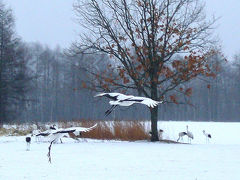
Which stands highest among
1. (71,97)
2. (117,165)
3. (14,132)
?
(71,97)

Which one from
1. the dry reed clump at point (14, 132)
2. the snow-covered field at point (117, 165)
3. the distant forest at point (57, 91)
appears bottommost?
the snow-covered field at point (117, 165)

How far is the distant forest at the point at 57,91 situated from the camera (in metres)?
30.5

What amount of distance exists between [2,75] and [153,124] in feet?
54.5

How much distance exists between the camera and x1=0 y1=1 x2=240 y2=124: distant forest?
30.5 metres

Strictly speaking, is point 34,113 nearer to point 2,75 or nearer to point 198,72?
point 2,75

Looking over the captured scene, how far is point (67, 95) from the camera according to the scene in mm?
54125

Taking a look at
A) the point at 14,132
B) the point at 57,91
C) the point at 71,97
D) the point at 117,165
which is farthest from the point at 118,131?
the point at 71,97

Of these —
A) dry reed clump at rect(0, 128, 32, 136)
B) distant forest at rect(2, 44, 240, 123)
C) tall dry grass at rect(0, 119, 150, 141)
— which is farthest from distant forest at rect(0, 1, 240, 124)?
tall dry grass at rect(0, 119, 150, 141)

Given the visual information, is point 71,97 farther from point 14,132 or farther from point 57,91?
point 14,132

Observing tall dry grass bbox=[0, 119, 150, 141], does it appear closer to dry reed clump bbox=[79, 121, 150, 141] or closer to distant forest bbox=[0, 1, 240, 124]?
dry reed clump bbox=[79, 121, 150, 141]

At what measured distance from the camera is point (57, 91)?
53094mm

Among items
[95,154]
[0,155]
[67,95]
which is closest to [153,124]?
[95,154]

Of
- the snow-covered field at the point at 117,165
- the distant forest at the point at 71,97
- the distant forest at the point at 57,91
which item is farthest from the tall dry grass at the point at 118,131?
the distant forest at the point at 71,97

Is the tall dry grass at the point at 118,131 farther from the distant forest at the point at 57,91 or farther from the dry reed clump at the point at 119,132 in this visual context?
the distant forest at the point at 57,91
